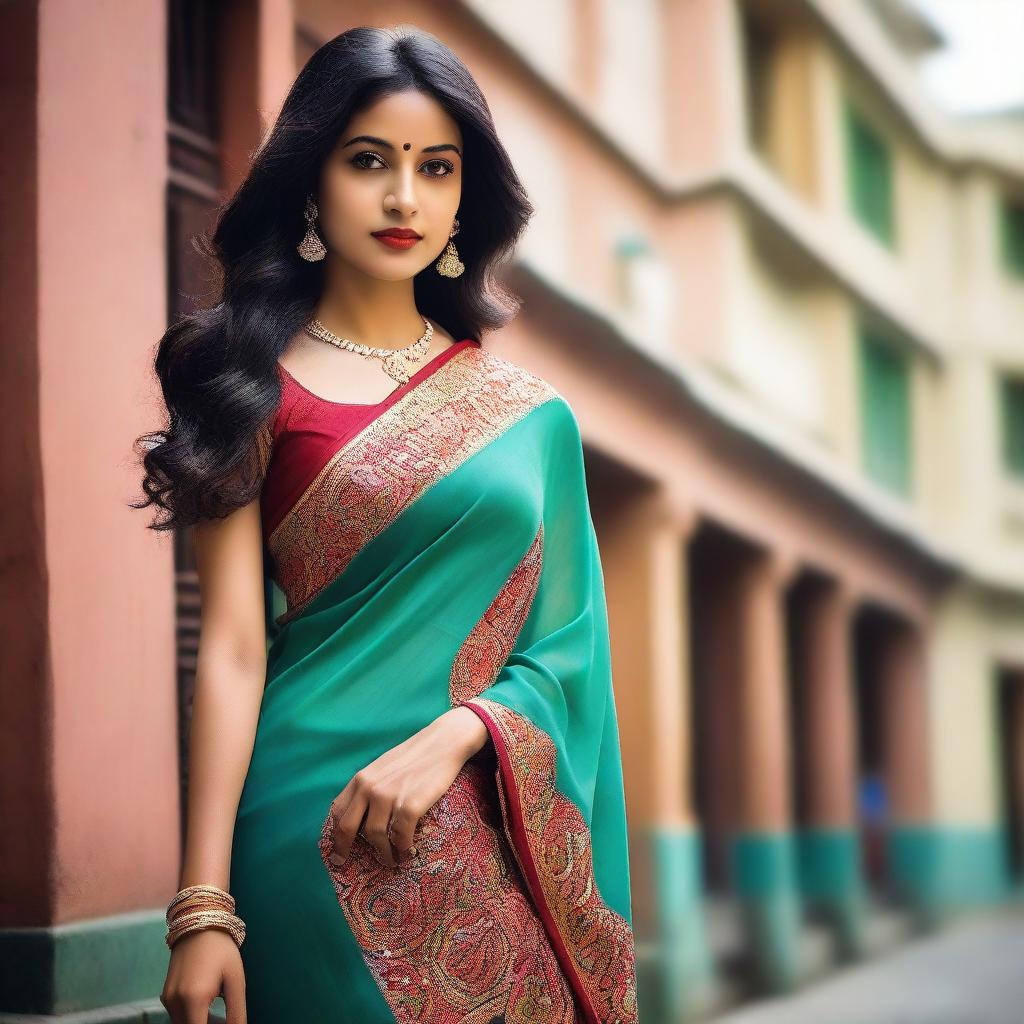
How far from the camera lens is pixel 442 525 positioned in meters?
1.80

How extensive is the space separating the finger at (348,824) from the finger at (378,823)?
11 mm

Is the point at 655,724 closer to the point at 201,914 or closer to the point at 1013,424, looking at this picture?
the point at 201,914

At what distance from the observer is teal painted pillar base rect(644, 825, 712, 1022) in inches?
279

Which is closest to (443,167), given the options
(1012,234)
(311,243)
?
(311,243)

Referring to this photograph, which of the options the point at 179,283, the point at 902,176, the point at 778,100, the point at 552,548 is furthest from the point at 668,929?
the point at 902,176

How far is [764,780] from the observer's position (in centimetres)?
955

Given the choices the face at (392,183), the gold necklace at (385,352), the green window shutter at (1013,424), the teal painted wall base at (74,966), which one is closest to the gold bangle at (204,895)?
the gold necklace at (385,352)

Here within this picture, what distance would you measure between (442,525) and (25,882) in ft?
5.20

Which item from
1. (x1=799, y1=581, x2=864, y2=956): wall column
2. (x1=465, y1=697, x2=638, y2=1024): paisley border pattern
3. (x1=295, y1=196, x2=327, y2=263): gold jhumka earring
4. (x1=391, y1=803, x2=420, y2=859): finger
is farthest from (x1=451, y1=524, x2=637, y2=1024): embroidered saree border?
(x1=799, y1=581, x2=864, y2=956): wall column

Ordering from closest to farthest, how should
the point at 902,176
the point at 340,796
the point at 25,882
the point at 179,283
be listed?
1. the point at 340,796
2. the point at 25,882
3. the point at 179,283
4. the point at 902,176

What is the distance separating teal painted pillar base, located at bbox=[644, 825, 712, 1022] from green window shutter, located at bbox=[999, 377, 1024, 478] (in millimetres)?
8947

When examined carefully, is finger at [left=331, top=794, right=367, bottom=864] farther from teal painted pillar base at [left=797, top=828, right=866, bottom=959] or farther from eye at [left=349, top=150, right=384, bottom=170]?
teal painted pillar base at [left=797, top=828, right=866, bottom=959]

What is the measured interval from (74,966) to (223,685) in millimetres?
1417

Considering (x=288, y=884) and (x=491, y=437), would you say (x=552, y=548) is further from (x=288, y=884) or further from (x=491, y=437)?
(x=288, y=884)
